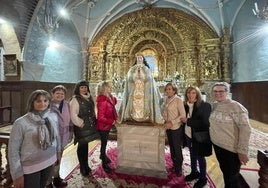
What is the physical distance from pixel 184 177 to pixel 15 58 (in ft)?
24.0

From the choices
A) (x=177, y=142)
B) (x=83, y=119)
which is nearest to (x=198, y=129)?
(x=177, y=142)

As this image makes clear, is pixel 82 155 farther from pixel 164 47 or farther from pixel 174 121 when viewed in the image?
pixel 164 47

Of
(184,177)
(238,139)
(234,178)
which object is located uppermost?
(238,139)

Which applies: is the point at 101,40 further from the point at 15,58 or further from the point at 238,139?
the point at 238,139

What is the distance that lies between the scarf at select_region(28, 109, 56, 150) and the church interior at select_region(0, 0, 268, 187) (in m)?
5.79

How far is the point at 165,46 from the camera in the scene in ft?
34.5

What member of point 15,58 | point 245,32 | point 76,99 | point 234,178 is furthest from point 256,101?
point 15,58

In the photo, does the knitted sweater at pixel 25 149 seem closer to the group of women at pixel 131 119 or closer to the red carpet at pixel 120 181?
the group of women at pixel 131 119

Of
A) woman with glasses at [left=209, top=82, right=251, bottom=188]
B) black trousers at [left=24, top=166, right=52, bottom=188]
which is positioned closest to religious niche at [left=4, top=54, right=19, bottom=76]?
black trousers at [left=24, top=166, right=52, bottom=188]

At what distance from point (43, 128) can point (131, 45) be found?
973 centimetres

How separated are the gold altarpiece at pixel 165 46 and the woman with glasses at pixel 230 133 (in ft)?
25.9

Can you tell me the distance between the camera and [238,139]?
2014 mm

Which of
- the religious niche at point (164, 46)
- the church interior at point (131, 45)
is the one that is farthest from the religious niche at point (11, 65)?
the religious niche at point (164, 46)

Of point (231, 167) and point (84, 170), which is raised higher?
point (231, 167)
